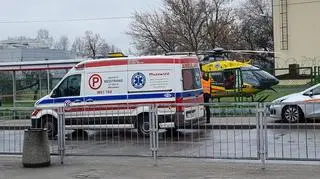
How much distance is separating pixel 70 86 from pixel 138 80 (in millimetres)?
2425

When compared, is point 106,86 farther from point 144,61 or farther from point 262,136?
point 262,136

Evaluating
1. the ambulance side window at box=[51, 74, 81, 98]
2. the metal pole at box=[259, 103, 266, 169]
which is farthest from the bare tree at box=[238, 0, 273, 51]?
the metal pole at box=[259, 103, 266, 169]

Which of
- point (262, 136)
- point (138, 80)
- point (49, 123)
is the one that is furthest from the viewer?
point (138, 80)

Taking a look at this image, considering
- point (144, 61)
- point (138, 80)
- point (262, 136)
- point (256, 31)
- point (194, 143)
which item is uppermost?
point (256, 31)

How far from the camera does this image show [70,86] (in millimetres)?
18688

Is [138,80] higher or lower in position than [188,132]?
higher

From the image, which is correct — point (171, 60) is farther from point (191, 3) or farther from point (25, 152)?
point (191, 3)

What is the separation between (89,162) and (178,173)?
98.3 inches

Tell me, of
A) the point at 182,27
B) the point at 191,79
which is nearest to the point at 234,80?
the point at 191,79

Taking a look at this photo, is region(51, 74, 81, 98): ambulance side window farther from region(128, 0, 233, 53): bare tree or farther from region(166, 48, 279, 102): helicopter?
region(128, 0, 233, 53): bare tree

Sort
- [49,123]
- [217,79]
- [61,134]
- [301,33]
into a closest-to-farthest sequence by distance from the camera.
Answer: [61,134] → [49,123] → [217,79] → [301,33]

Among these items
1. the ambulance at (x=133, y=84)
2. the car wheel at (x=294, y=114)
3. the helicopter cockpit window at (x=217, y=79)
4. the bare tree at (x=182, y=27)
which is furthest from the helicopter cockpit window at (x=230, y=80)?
the bare tree at (x=182, y=27)

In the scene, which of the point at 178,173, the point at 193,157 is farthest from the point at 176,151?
the point at 178,173

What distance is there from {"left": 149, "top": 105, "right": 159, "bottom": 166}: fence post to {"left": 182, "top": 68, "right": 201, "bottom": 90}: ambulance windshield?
6.22 meters
